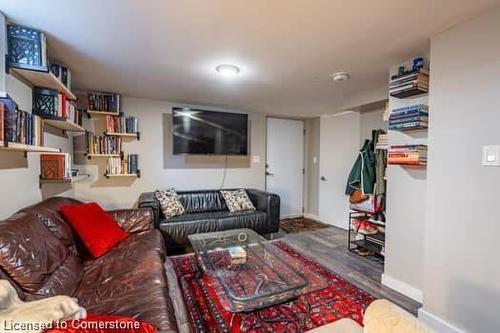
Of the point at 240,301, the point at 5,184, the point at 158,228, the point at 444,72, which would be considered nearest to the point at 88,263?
the point at 5,184

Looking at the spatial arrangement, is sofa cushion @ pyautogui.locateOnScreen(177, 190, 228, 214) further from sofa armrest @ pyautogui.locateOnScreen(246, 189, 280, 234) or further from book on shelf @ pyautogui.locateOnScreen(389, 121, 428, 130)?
book on shelf @ pyautogui.locateOnScreen(389, 121, 428, 130)

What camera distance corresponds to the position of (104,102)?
3129 mm

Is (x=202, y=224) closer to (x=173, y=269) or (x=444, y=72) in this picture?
(x=173, y=269)

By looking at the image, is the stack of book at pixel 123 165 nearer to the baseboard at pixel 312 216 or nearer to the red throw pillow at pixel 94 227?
the red throw pillow at pixel 94 227

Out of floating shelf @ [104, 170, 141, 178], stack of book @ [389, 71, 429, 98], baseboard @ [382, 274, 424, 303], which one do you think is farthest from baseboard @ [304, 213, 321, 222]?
floating shelf @ [104, 170, 141, 178]

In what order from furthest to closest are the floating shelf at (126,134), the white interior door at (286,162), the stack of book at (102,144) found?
1. the white interior door at (286,162)
2. the floating shelf at (126,134)
3. the stack of book at (102,144)

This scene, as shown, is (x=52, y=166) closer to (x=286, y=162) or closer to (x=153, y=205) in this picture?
(x=153, y=205)

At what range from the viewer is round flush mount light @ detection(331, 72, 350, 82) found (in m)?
2.44

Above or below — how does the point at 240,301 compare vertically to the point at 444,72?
below

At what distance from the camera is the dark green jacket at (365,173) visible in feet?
10.4

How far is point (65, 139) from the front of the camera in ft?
9.50

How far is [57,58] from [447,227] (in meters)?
3.28

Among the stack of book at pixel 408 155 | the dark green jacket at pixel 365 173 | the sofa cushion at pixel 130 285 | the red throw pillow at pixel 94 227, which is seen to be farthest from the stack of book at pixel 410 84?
the red throw pillow at pixel 94 227

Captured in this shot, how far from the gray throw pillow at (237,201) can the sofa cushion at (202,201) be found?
0.36 ft
